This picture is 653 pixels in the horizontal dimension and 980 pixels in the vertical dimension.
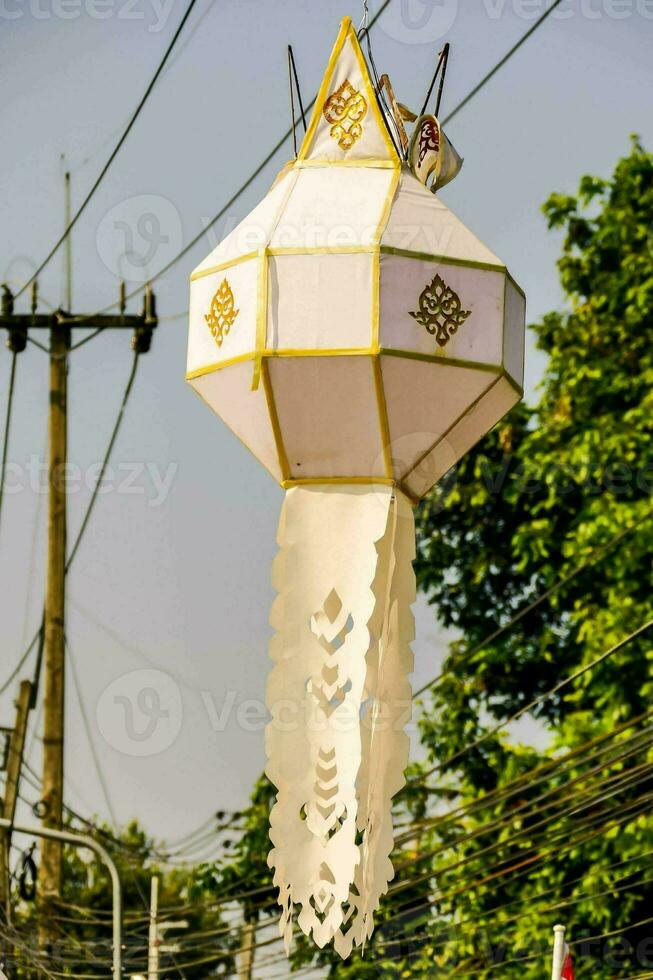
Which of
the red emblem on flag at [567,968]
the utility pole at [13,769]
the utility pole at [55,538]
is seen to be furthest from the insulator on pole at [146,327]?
the red emblem on flag at [567,968]

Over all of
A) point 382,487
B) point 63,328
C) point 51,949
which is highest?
point 63,328

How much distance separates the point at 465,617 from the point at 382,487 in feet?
48.2

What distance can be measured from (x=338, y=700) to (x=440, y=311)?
92 cm

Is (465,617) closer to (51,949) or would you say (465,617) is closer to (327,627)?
(51,949)

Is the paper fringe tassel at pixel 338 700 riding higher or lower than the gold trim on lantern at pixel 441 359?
lower

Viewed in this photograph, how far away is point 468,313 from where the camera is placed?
4.22 metres

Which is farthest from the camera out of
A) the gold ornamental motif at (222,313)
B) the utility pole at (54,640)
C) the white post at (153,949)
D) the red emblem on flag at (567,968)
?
the utility pole at (54,640)

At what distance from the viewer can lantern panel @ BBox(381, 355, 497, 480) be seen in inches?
162

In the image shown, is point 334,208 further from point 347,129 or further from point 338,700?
point 338,700

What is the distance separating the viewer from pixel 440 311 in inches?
164

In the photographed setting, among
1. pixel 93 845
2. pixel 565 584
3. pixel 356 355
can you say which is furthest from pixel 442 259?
pixel 565 584

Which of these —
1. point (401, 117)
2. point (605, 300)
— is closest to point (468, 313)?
point (401, 117)

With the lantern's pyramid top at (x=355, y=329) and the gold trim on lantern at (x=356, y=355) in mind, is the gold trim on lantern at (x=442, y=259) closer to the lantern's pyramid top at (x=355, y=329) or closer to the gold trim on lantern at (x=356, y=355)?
the lantern's pyramid top at (x=355, y=329)

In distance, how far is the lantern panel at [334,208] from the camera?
13.5ft
